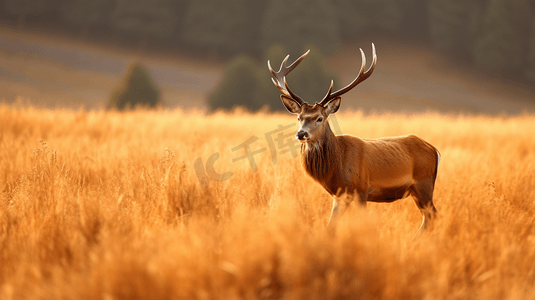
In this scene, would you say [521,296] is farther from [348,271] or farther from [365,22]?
[365,22]

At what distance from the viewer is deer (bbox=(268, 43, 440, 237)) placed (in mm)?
2920

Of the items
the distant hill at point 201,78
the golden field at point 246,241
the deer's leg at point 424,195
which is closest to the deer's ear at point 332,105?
the golden field at point 246,241

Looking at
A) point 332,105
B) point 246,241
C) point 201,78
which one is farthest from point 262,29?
point 246,241

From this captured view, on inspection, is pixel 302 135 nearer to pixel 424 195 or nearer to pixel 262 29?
pixel 424 195

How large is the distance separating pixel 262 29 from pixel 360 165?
33822 millimetres

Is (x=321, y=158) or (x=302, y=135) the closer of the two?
(x=302, y=135)

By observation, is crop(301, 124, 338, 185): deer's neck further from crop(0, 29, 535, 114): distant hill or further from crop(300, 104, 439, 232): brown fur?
crop(0, 29, 535, 114): distant hill

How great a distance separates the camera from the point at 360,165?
9.73ft

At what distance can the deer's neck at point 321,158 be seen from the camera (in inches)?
117

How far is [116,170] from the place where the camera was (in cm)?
433

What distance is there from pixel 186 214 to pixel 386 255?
4.64ft

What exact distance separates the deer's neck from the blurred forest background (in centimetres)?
2723

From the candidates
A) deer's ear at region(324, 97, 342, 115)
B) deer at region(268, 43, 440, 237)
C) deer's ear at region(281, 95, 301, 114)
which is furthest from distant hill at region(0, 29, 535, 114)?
deer at region(268, 43, 440, 237)

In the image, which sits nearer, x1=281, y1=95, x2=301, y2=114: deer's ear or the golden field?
the golden field
